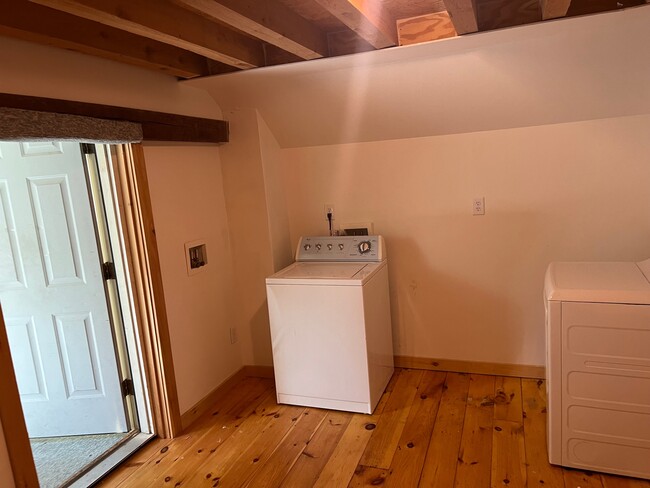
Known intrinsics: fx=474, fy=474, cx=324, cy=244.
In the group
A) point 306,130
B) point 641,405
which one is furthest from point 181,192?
point 641,405

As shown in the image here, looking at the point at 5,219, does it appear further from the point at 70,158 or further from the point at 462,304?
the point at 462,304

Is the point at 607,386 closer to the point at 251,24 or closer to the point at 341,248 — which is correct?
the point at 341,248

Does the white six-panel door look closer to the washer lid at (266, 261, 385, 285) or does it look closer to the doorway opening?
the doorway opening

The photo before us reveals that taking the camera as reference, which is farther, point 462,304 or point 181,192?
point 462,304

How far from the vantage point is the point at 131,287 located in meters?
2.46

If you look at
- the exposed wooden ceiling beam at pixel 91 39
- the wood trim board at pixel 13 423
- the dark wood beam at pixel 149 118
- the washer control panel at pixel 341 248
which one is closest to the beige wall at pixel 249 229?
the dark wood beam at pixel 149 118

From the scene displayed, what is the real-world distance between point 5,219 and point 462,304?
264 cm

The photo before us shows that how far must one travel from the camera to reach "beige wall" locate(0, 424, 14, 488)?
1.71 m

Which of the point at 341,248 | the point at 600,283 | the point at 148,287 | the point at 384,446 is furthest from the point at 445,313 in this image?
the point at 148,287

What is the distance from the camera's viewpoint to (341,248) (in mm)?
3016

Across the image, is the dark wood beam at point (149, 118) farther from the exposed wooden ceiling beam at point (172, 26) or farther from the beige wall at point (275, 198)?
the exposed wooden ceiling beam at point (172, 26)

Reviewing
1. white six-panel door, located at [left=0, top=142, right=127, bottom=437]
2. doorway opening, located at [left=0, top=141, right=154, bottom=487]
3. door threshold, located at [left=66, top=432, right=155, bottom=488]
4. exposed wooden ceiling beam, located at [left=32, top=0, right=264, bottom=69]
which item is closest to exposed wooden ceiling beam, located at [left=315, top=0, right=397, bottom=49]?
exposed wooden ceiling beam, located at [left=32, top=0, right=264, bottom=69]

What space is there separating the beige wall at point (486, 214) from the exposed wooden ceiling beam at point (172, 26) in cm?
99

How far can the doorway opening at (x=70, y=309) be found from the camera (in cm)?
240
